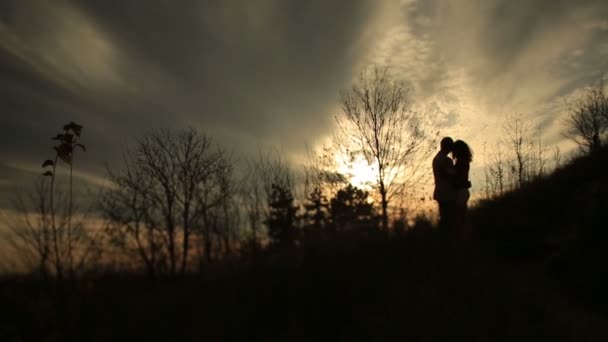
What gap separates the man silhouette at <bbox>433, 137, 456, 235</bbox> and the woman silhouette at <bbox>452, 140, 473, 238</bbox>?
7cm

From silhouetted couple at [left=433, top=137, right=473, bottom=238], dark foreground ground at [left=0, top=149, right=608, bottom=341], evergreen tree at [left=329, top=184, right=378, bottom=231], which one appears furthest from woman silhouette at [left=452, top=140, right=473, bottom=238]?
evergreen tree at [left=329, top=184, right=378, bottom=231]

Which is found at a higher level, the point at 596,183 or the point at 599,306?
the point at 596,183

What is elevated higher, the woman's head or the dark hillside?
the woman's head

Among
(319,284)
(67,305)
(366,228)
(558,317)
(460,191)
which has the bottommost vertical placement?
(67,305)

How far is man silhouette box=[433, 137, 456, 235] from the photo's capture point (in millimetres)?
6430

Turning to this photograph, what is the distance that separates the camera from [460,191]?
6414 mm

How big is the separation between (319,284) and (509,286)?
295 cm

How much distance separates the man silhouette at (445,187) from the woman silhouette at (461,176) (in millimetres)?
74

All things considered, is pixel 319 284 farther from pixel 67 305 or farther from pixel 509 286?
pixel 67 305

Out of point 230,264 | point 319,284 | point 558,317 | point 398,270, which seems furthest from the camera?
point 230,264

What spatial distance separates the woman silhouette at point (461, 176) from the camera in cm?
639

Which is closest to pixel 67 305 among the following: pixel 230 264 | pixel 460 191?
pixel 230 264

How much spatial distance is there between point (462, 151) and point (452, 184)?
66 centimetres

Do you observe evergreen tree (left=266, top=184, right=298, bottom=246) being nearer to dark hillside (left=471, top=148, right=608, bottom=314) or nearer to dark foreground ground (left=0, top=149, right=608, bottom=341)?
dark foreground ground (left=0, top=149, right=608, bottom=341)
